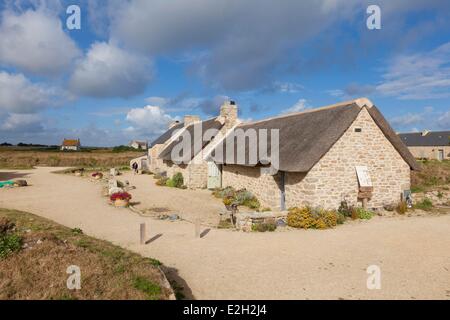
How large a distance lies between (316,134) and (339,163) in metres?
1.54

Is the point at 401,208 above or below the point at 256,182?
below

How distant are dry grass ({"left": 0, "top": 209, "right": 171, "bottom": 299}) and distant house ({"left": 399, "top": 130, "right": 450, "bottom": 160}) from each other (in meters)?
47.4

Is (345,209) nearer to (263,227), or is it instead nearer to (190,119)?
(263,227)

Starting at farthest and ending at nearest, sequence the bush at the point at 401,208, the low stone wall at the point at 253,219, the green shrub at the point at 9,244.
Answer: the bush at the point at 401,208 → the low stone wall at the point at 253,219 → the green shrub at the point at 9,244

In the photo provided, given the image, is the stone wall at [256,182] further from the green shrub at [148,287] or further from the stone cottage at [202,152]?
the green shrub at [148,287]

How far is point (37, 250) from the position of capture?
7297 millimetres

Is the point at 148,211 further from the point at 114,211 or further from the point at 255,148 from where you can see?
the point at 255,148

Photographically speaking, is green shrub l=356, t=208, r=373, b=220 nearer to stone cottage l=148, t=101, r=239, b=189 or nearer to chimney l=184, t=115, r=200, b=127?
stone cottage l=148, t=101, r=239, b=189

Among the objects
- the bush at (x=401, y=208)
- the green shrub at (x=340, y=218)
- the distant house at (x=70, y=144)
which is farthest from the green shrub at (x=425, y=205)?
the distant house at (x=70, y=144)

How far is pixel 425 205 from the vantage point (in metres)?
15.0

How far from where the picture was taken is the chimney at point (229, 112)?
23.8 m

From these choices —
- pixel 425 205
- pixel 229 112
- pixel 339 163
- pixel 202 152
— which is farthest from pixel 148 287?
pixel 229 112

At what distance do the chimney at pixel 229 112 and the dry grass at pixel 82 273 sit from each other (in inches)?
643

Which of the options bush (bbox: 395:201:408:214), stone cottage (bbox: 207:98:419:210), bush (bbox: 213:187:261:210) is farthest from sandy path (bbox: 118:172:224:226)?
bush (bbox: 395:201:408:214)
